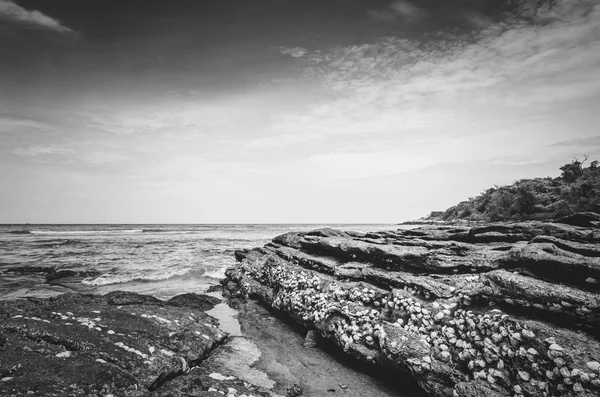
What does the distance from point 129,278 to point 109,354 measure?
13618 mm

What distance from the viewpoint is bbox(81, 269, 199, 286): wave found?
15961 mm

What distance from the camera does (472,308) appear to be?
5.74 m

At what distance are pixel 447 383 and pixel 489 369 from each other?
800 millimetres

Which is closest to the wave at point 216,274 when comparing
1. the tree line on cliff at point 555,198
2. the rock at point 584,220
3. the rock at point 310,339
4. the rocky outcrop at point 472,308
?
the rocky outcrop at point 472,308

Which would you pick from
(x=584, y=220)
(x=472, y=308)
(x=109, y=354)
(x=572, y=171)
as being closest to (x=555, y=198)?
(x=572, y=171)

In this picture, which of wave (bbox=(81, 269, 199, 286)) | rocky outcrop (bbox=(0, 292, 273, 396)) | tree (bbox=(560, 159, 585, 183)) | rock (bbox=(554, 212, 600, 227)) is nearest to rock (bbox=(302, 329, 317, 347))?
rocky outcrop (bbox=(0, 292, 273, 396))

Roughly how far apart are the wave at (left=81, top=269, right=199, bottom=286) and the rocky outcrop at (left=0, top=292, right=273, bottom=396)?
9252 mm

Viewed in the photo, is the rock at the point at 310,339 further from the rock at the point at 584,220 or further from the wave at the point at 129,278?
the wave at the point at 129,278

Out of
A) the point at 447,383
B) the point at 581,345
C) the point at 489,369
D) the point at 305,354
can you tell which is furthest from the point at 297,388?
the point at 581,345

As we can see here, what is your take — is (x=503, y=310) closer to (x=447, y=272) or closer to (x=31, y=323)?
(x=447, y=272)

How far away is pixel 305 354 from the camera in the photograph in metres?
7.52

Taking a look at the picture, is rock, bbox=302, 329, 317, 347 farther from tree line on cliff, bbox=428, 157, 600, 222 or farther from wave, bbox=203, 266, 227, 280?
tree line on cliff, bbox=428, 157, 600, 222

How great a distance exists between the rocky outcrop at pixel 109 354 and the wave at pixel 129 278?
9.25 meters

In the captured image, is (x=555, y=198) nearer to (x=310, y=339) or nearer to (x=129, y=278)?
(x=310, y=339)
